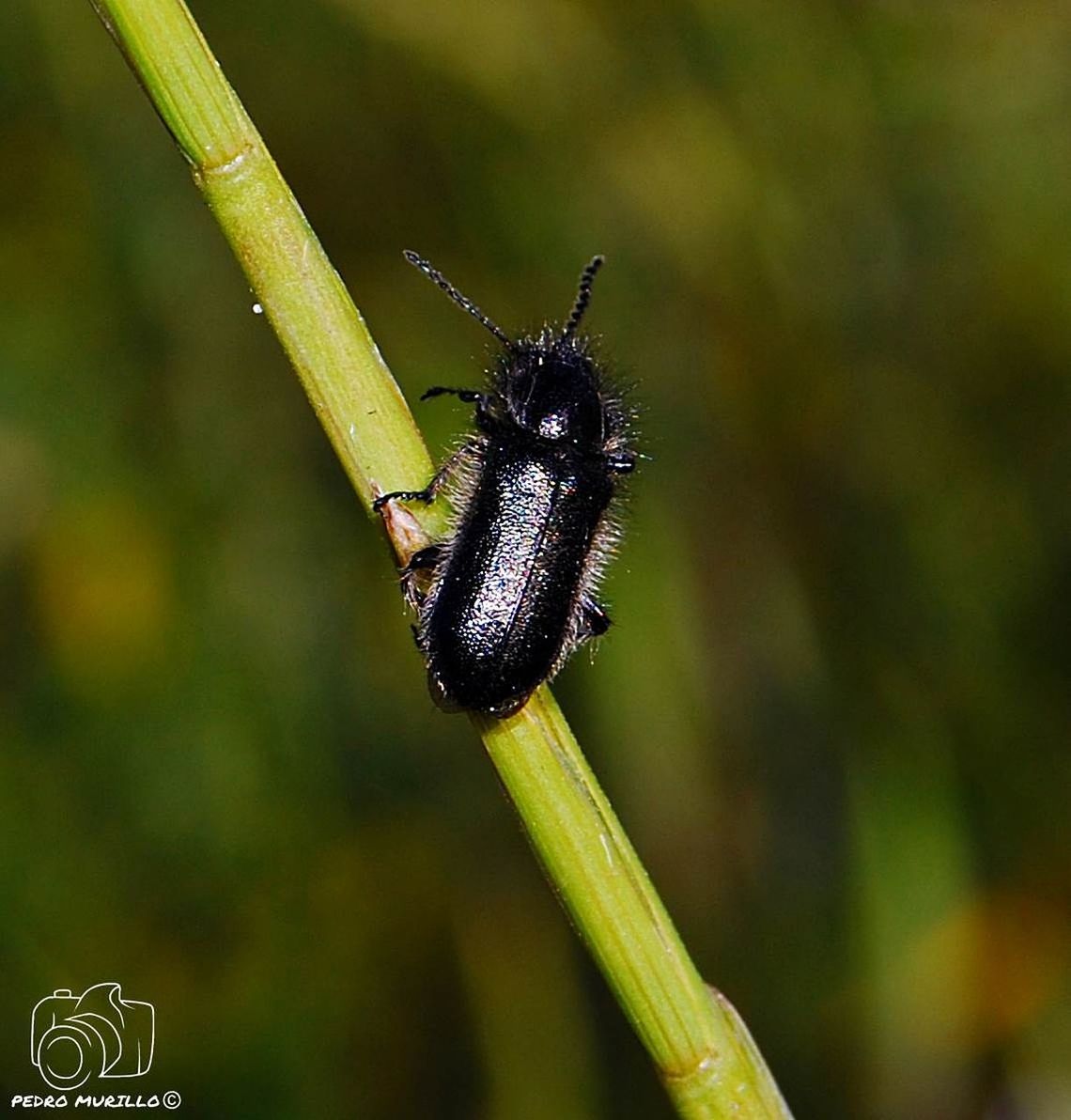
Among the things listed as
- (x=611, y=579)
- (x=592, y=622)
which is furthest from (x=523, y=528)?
(x=611, y=579)

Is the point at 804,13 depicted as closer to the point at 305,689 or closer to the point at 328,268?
the point at 305,689

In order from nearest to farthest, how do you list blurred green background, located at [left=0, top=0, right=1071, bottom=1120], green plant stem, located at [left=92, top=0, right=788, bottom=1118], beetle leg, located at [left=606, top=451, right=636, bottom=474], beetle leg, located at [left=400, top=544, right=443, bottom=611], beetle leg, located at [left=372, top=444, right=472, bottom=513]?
1. green plant stem, located at [left=92, top=0, right=788, bottom=1118]
2. beetle leg, located at [left=372, top=444, right=472, bottom=513]
3. beetle leg, located at [left=400, top=544, right=443, bottom=611]
4. beetle leg, located at [left=606, top=451, right=636, bottom=474]
5. blurred green background, located at [left=0, top=0, right=1071, bottom=1120]

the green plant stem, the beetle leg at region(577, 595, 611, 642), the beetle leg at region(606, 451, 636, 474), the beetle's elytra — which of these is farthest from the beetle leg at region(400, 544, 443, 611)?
the beetle leg at region(606, 451, 636, 474)

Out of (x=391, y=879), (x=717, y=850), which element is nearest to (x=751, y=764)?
(x=717, y=850)

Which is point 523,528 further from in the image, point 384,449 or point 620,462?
point 384,449

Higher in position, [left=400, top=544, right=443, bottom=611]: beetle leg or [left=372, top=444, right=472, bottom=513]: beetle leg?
[left=400, top=544, right=443, bottom=611]: beetle leg

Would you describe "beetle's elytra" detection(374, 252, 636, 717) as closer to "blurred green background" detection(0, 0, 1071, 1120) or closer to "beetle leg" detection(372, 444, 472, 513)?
"beetle leg" detection(372, 444, 472, 513)

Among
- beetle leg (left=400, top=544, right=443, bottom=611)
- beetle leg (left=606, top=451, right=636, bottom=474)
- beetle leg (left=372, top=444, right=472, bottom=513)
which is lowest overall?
beetle leg (left=372, top=444, right=472, bottom=513)
